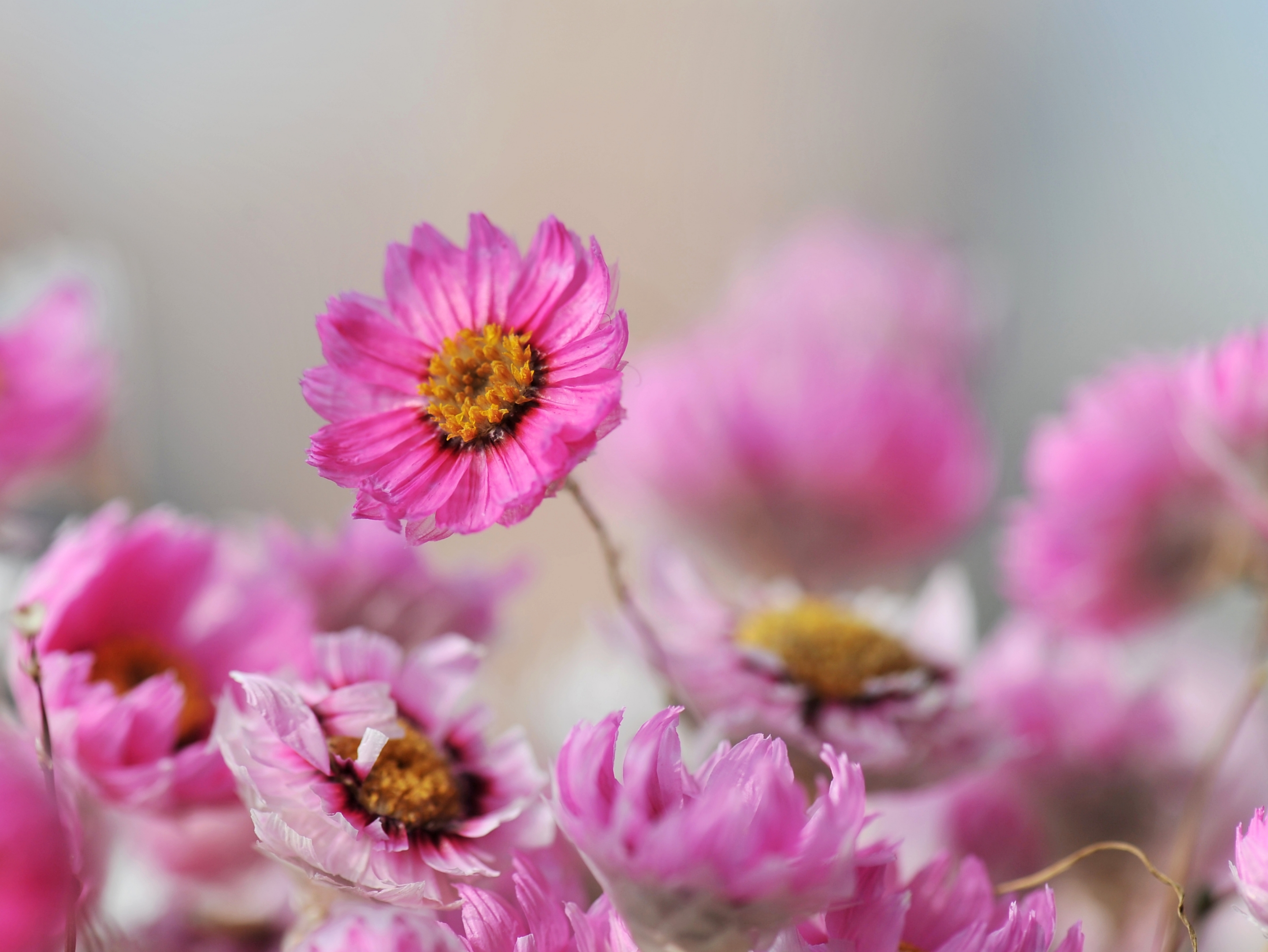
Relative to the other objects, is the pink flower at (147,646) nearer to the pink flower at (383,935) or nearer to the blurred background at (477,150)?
the pink flower at (383,935)

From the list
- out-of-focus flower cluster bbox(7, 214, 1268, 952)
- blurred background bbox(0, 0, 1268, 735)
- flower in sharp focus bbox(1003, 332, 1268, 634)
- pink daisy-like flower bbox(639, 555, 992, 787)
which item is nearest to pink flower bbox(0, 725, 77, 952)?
out-of-focus flower cluster bbox(7, 214, 1268, 952)

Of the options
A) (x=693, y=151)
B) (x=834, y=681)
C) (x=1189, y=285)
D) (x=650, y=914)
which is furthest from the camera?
(x=693, y=151)

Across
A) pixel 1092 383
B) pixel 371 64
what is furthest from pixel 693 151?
pixel 1092 383

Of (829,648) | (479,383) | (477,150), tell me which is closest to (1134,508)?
(829,648)

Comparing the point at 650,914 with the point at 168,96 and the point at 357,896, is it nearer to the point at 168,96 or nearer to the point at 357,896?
the point at 357,896

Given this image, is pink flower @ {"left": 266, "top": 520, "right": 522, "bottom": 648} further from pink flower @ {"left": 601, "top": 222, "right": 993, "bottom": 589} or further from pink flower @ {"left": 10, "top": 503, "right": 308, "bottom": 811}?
pink flower @ {"left": 601, "top": 222, "right": 993, "bottom": 589}

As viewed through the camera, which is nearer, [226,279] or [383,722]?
[383,722]

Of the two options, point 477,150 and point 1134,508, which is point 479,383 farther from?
point 477,150
